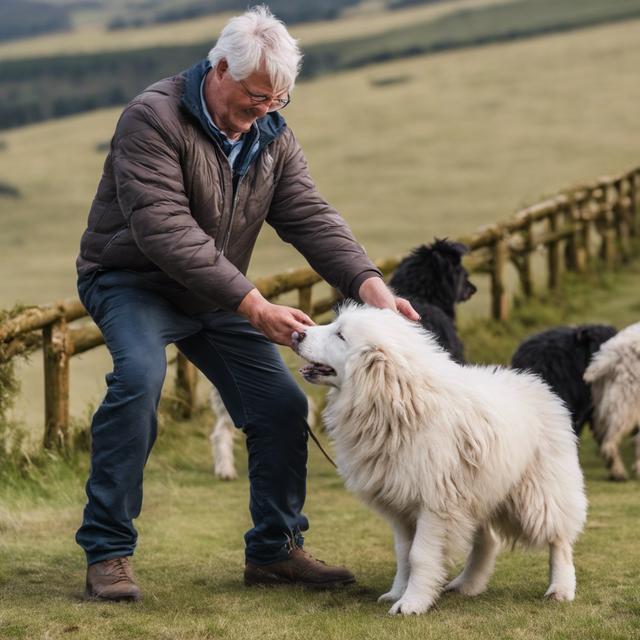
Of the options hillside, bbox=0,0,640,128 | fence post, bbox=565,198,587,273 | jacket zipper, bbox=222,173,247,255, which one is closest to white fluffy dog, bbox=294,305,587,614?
jacket zipper, bbox=222,173,247,255

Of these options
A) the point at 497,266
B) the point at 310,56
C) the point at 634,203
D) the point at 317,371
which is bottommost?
the point at 317,371

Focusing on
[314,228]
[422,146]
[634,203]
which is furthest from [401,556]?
[422,146]

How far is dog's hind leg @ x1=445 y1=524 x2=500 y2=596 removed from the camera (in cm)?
427

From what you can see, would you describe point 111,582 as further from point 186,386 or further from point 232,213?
point 186,386

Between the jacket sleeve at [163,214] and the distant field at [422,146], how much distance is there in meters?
10.7

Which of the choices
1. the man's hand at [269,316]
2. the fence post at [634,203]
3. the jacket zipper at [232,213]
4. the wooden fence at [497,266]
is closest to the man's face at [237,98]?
the jacket zipper at [232,213]

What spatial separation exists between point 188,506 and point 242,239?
8.11 feet

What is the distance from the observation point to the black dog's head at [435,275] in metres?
6.94

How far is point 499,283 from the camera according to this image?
38.4 ft

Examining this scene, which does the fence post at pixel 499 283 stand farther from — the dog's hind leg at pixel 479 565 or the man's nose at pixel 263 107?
the man's nose at pixel 263 107

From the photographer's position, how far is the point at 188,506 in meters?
6.26

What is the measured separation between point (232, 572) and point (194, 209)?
1.65m

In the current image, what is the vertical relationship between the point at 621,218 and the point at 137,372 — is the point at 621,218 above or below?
above

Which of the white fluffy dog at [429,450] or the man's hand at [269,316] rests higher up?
the man's hand at [269,316]
